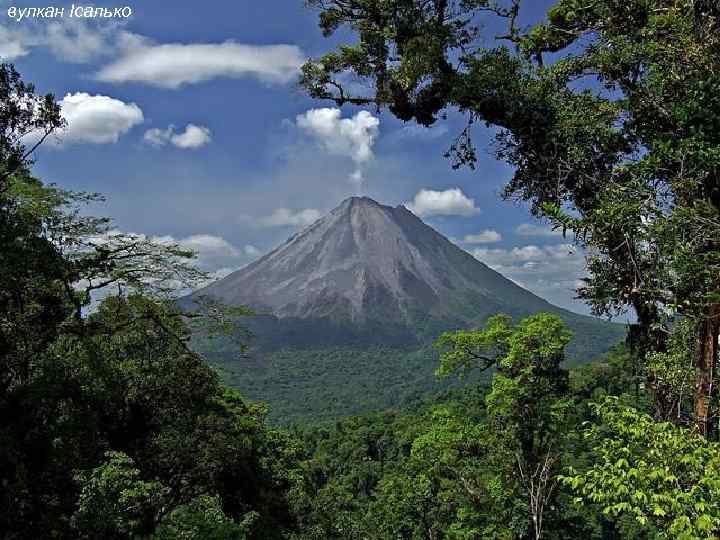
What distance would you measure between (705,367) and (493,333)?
8.78 m

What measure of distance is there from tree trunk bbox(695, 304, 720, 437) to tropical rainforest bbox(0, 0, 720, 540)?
0.07 feet

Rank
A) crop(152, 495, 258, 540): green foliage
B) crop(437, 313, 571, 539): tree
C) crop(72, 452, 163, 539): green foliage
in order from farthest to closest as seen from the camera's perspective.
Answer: crop(437, 313, 571, 539): tree, crop(152, 495, 258, 540): green foliage, crop(72, 452, 163, 539): green foliage

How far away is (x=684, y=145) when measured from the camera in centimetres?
541

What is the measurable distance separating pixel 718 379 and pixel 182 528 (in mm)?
7953

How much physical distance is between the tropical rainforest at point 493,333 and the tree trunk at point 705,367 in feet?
0.07

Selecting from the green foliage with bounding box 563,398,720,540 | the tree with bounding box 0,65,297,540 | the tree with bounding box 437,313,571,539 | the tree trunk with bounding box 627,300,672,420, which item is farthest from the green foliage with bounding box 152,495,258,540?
the tree with bounding box 437,313,571,539

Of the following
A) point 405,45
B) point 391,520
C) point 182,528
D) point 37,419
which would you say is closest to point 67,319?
point 37,419

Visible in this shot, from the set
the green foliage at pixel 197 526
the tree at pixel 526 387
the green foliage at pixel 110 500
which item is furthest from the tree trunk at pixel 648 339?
the green foliage at pixel 110 500

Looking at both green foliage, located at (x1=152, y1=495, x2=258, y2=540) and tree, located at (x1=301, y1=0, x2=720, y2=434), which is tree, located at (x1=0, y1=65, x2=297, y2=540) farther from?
tree, located at (x1=301, y1=0, x2=720, y2=434)

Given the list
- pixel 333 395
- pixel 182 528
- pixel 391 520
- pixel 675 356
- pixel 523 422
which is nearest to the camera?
pixel 675 356

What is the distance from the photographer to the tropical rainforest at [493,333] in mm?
5422

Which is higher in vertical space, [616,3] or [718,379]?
[616,3]

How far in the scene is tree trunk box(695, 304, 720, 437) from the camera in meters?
6.03

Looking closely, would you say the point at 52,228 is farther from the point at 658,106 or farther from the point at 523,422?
the point at 523,422
